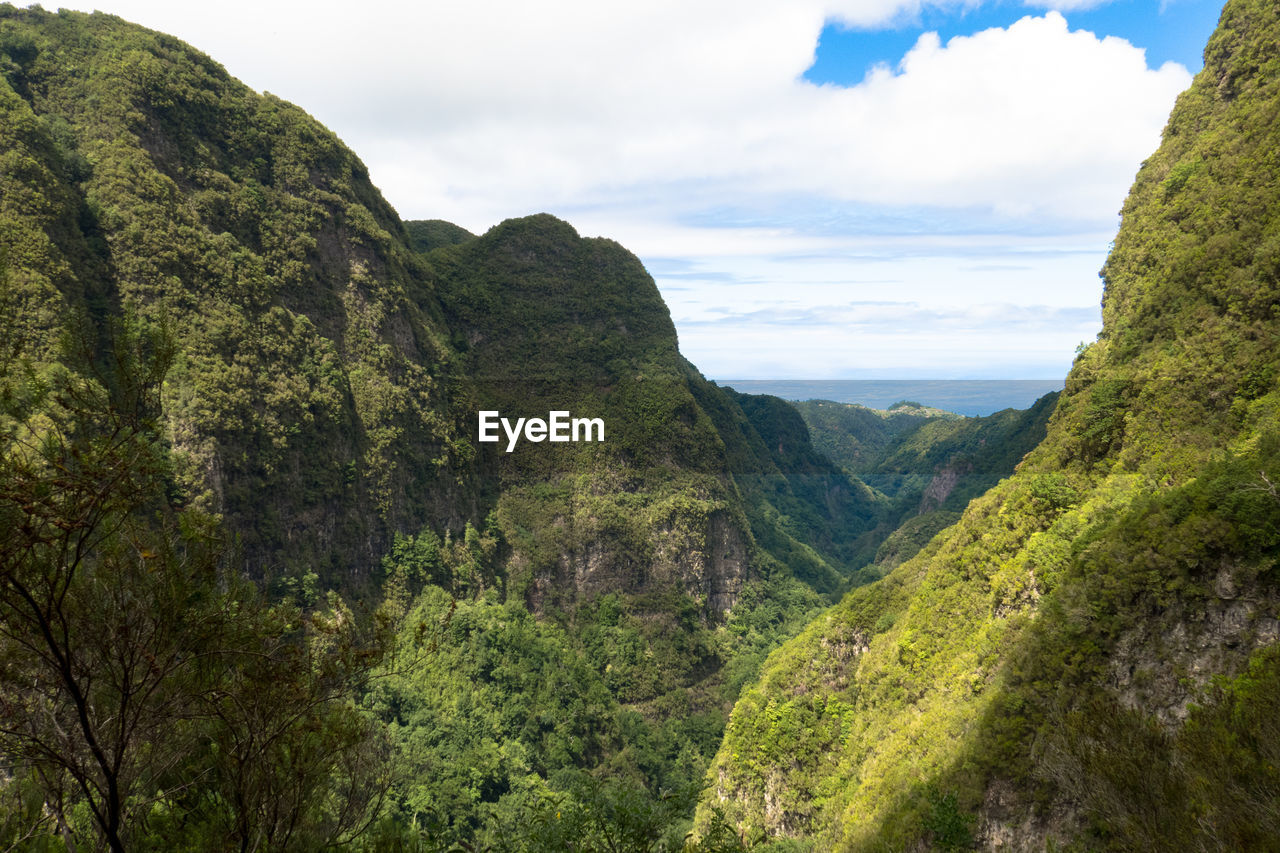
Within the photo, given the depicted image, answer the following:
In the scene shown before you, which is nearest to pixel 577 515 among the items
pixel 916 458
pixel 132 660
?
pixel 132 660

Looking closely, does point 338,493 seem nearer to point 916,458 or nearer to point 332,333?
point 332,333

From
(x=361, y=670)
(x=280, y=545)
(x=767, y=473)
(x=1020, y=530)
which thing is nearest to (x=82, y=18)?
(x=280, y=545)

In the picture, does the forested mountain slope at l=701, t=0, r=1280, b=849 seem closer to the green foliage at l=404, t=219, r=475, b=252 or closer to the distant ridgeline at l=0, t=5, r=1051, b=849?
the distant ridgeline at l=0, t=5, r=1051, b=849

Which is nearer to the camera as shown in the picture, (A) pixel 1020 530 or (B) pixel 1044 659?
(B) pixel 1044 659

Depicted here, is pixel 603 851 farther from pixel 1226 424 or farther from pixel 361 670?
pixel 1226 424

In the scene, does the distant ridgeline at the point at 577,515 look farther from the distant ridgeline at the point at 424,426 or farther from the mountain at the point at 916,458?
the mountain at the point at 916,458

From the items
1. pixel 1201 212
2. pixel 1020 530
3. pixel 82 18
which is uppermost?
pixel 82 18

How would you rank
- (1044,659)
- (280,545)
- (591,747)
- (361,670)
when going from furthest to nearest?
(591,747), (280,545), (1044,659), (361,670)

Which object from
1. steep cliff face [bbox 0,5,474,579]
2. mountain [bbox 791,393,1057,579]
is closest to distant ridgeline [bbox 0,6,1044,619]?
steep cliff face [bbox 0,5,474,579]
